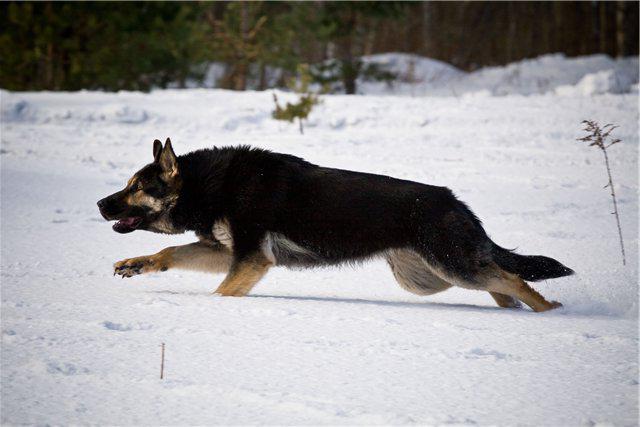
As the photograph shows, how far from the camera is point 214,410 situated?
9.30 feet

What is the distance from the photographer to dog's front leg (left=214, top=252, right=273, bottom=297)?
5.01 metres

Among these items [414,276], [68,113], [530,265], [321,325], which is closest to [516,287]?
[530,265]

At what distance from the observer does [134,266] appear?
5133 millimetres

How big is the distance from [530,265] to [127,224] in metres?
3.01

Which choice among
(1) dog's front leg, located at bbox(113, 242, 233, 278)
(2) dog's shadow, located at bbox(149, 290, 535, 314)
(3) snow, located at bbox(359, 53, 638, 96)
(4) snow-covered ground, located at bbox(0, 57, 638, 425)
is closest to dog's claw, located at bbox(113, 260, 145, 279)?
(1) dog's front leg, located at bbox(113, 242, 233, 278)

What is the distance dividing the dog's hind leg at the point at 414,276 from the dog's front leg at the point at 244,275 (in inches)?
36.7

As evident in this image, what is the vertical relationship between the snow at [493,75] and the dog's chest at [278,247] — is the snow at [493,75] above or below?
above

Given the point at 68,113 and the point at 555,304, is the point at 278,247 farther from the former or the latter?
the point at 68,113

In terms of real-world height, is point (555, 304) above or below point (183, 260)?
below

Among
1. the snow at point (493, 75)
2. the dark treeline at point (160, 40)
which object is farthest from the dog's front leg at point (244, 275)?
the snow at point (493, 75)

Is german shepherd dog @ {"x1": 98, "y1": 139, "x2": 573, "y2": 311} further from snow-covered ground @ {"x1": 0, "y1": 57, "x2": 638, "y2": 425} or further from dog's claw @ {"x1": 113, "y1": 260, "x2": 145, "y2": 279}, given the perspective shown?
snow-covered ground @ {"x1": 0, "y1": 57, "x2": 638, "y2": 425}

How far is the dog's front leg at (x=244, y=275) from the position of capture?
5012 millimetres

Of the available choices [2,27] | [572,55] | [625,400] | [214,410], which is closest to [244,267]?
[214,410]

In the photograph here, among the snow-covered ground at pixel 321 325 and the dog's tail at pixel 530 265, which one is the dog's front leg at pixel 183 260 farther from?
the dog's tail at pixel 530 265
